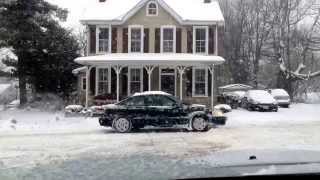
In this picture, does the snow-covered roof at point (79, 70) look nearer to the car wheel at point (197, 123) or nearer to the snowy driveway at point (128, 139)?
the snowy driveway at point (128, 139)

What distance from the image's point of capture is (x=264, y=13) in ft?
194

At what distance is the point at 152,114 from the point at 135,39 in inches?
543

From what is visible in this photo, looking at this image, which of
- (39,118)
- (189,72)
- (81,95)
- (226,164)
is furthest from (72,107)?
(226,164)

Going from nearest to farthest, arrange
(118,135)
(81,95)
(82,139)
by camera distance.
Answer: (82,139) → (118,135) → (81,95)

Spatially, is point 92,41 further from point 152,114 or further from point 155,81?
point 152,114

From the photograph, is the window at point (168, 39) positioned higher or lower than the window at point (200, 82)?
higher

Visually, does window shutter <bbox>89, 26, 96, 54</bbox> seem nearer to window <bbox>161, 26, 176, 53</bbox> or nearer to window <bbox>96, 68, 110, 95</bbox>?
window <bbox>96, 68, 110, 95</bbox>

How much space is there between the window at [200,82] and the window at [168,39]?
2.00m

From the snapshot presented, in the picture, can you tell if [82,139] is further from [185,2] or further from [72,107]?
[185,2]

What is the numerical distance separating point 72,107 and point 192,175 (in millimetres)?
28573

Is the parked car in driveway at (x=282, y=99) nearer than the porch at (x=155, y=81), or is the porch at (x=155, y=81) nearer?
the porch at (x=155, y=81)

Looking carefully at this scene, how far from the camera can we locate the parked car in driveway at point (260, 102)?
3469 centimetres

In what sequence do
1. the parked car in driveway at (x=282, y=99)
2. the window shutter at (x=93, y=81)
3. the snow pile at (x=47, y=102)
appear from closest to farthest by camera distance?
the window shutter at (x=93, y=81) → the snow pile at (x=47, y=102) → the parked car in driveway at (x=282, y=99)

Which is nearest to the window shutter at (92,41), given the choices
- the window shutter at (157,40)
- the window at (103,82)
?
the window at (103,82)
